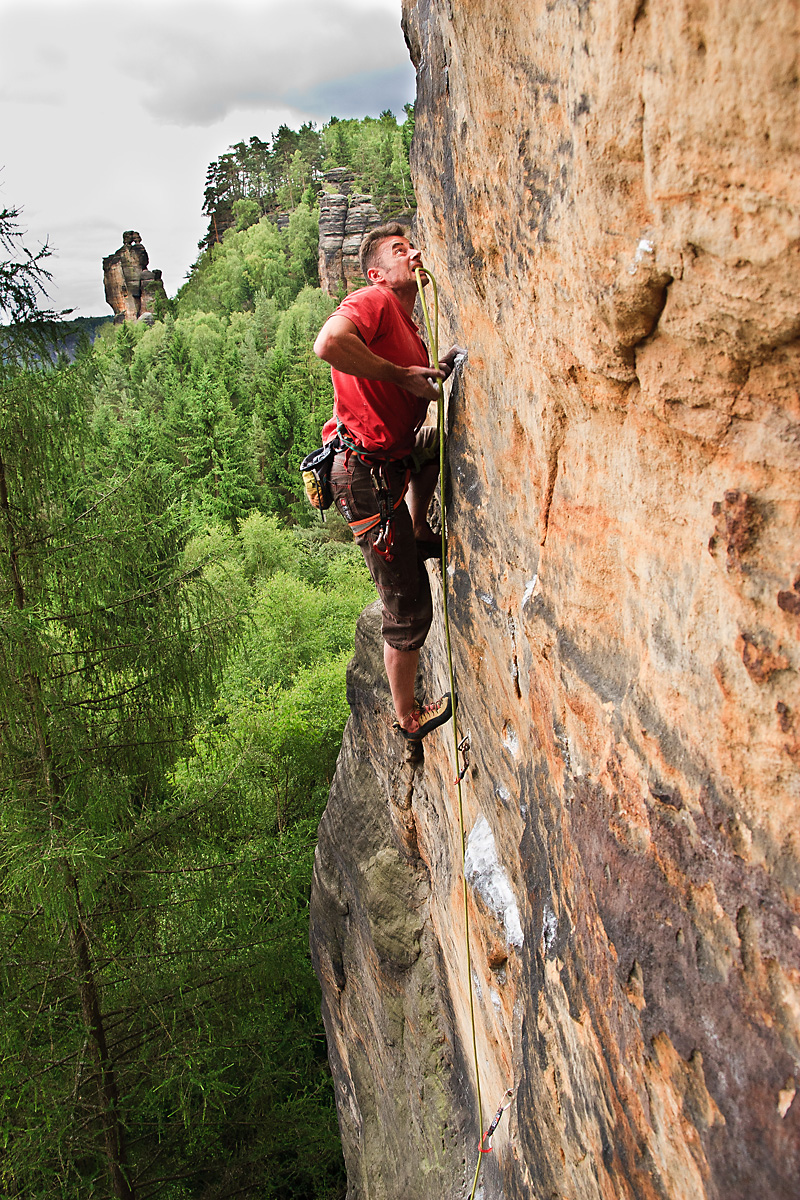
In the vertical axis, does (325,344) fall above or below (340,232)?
below

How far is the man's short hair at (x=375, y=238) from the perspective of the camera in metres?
3.35

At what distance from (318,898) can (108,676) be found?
8.63 ft

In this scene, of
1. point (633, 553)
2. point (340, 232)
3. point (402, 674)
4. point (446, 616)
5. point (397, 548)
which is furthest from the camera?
point (340, 232)

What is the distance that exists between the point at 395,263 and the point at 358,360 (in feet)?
1.93

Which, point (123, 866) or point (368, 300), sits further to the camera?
point (123, 866)

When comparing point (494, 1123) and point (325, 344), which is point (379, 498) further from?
point (494, 1123)

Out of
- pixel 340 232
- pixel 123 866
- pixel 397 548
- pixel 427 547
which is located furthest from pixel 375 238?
pixel 340 232

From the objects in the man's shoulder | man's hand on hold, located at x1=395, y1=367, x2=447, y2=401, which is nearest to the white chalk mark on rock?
man's hand on hold, located at x1=395, y1=367, x2=447, y2=401

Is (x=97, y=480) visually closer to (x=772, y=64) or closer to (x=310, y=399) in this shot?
(x=772, y=64)

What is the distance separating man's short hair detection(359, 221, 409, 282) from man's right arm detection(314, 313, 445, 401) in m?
0.47

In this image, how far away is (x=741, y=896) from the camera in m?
1.57

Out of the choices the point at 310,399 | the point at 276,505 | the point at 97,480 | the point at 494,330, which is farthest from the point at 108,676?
the point at 310,399

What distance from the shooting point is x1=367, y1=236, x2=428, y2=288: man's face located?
328cm

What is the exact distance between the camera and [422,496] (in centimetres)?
395
